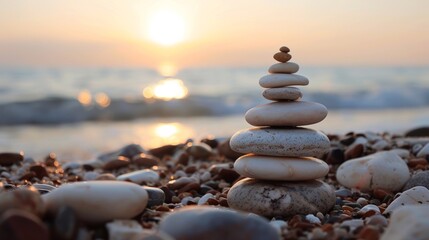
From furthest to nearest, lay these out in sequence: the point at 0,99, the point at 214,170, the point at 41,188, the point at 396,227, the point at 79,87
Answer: the point at 79,87 < the point at 0,99 < the point at 214,170 < the point at 41,188 < the point at 396,227

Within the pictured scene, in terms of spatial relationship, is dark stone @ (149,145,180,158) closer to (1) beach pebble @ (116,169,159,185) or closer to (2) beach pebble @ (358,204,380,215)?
(1) beach pebble @ (116,169,159,185)

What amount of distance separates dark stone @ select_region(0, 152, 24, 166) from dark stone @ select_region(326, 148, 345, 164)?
3.68m

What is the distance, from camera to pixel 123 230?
118 inches

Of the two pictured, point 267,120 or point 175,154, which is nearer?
point 267,120

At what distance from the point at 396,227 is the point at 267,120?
5.14 ft

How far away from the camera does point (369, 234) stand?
304 cm

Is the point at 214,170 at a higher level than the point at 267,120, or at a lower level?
lower

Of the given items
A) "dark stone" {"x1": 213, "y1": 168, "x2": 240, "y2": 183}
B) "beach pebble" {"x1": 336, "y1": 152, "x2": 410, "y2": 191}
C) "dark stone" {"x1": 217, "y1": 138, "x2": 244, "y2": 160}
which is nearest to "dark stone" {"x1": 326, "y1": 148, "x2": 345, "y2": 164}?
"beach pebble" {"x1": 336, "y1": 152, "x2": 410, "y2": 191}

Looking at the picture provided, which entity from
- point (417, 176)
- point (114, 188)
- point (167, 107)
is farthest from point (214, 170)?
point (167, 107)

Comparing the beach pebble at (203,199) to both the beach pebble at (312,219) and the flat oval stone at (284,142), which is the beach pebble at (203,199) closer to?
the flat oval stone at (284,142)

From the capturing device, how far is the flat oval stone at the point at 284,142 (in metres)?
4.13

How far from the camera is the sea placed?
37.3 ft

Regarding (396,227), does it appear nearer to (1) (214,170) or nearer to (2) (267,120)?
(2) (267,120)

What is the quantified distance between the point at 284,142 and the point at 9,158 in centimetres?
395
